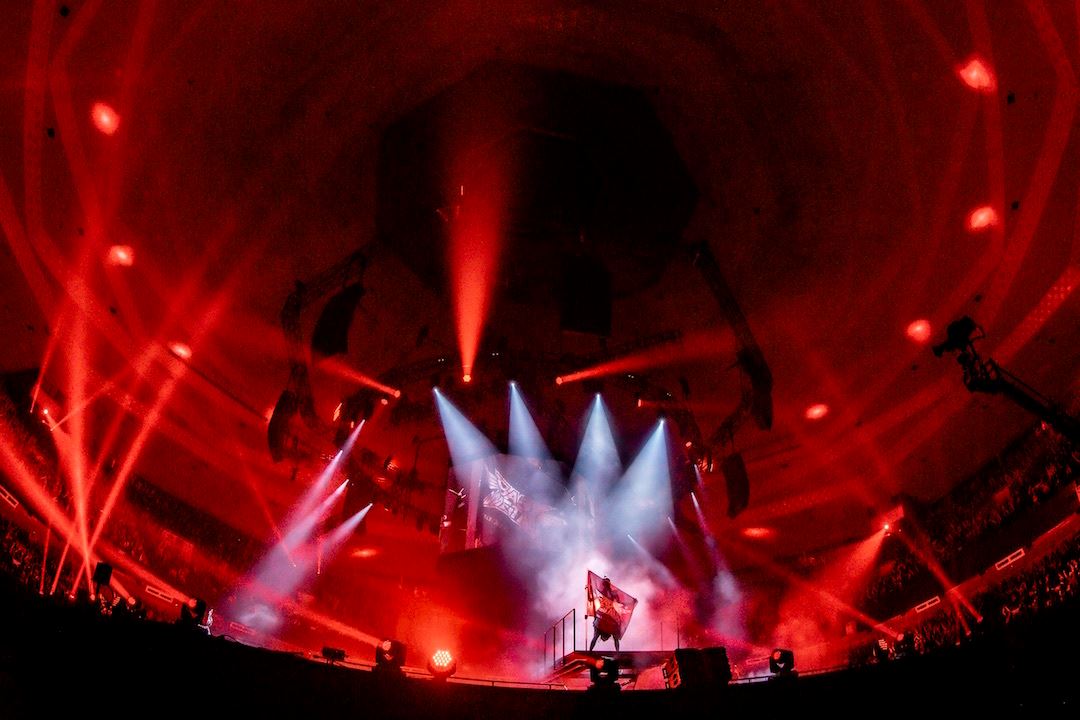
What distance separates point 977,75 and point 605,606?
8946 millimetres

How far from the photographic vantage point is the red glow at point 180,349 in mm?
10836

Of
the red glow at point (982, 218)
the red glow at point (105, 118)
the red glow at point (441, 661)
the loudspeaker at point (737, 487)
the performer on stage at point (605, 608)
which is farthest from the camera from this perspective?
the performer on stage at point (605, 608)

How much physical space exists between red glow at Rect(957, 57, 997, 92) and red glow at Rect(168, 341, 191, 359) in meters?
11.1

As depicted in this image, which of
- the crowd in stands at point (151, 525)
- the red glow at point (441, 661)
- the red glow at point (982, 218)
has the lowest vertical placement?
the red glow at point (441, 661)

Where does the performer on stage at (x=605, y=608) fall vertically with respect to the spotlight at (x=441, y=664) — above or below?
above

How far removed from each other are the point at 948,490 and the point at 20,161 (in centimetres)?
1595

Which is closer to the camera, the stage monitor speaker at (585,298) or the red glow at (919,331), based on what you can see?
the stage monitor speaker at (585,298)

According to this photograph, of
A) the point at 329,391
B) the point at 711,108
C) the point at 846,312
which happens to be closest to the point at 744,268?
the point at 846,312

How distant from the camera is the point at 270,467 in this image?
13938 mm

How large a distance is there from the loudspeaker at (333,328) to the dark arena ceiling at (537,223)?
0.13 feet

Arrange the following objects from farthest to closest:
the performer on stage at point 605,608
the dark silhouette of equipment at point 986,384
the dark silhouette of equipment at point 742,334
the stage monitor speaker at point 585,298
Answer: the performer on stage at point 605,608
the dark silhouette of equipment at point 742,334
the stage monitor speaker at point 585,298
the dark silhouette of equipment at point 986,384

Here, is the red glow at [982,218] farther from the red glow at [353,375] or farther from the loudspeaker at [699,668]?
the red glow at [353,375]

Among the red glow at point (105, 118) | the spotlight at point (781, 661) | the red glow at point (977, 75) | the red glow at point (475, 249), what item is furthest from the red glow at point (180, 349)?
the red glow at point (977, 75)

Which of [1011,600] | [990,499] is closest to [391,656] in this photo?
[1011,600]
